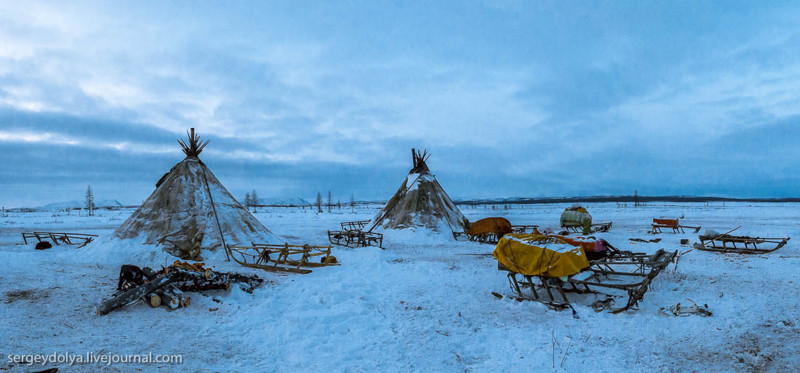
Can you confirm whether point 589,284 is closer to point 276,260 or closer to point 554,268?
point 554,268

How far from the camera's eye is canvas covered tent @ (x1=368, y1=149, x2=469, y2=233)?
2111 cm

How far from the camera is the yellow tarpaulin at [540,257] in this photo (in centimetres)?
748

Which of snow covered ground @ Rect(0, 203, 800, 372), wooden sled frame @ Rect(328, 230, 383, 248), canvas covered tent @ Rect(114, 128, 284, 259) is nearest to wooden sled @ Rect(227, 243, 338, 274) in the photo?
snow covered ground @ Rect(0, 203, 800, 372)

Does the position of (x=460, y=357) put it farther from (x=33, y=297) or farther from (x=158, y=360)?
(x=33, y=297)

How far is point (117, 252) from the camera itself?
12773 millimetres

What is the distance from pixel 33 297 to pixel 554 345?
34.8 ft

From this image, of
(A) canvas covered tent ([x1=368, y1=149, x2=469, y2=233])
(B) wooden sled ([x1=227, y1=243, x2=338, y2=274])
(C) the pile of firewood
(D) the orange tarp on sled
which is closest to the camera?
(C) the pile of firewood

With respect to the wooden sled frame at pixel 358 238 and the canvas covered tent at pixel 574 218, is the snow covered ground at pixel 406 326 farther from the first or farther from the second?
the canvas covered tent at pixel 574 218

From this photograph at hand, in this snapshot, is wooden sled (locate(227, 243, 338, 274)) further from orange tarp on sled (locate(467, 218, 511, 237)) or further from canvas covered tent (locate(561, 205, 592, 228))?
canvas covered tent (locate(561, 205, 592, 228))

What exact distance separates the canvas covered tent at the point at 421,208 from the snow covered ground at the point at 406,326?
10446mm

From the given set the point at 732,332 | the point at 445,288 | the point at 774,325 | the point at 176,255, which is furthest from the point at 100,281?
the point at 774,325

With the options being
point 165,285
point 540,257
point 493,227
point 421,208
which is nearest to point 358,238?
point 421,208

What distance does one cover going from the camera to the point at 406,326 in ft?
22.4

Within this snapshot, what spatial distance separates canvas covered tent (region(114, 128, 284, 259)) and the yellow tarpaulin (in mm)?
10002
